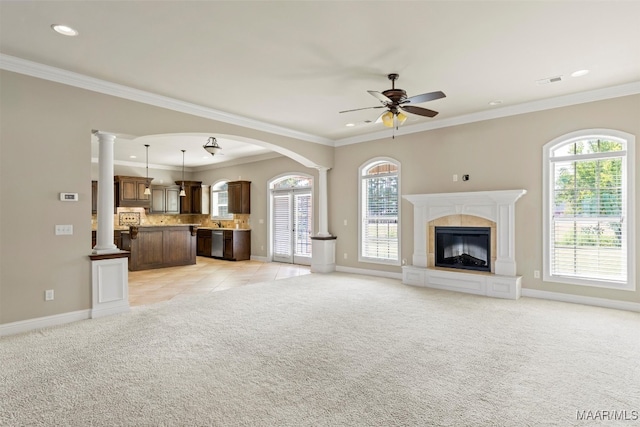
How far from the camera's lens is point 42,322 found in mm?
4086

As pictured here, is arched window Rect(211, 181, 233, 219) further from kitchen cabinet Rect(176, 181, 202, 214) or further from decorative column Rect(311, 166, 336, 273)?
decorative column Rect(311, 166, 336, 273)

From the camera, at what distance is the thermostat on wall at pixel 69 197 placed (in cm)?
421

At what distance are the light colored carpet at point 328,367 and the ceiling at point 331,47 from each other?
9.92 feet

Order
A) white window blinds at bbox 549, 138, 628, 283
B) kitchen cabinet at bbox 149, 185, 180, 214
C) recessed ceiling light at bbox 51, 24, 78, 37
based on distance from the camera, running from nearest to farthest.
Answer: recessed ceiling light at bbox 51, 24, 78, 37 < white window blinds at bbox 549, 138, 628, 283 < kitchen cabinet at bbox 149, 185, 180, 214

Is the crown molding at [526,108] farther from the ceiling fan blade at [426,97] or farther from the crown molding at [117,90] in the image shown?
the crown molding at [117,90]

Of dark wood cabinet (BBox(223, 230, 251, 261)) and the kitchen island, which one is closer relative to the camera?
the kitchen island

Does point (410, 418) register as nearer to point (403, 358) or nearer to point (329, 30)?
point (403, 358)

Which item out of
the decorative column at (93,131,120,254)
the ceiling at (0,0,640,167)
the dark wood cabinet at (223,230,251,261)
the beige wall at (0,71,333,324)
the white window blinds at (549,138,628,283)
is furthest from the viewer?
the dark wood cabinet at (223,230,251,261)

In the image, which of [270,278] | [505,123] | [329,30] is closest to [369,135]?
[505,123]

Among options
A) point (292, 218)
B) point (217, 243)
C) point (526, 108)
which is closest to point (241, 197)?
point (217, 243)

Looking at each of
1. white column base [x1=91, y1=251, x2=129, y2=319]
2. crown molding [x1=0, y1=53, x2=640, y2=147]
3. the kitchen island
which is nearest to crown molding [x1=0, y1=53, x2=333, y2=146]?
crown molding [x1=0, y1=53, x2=640, y2=147]

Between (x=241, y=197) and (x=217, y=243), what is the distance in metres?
1.61

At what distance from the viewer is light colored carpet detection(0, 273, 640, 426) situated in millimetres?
2330

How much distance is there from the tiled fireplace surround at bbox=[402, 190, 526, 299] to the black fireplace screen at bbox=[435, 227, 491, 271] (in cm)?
9
